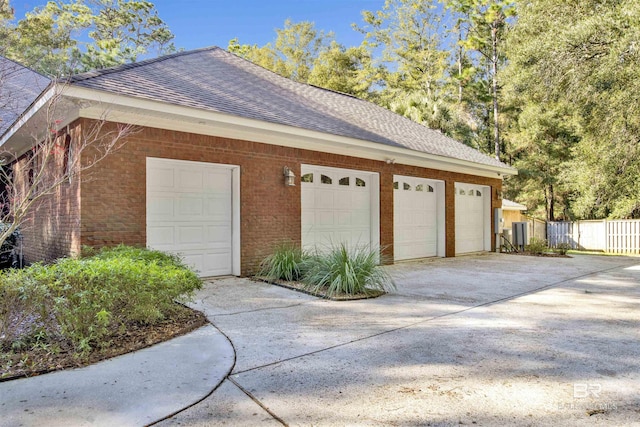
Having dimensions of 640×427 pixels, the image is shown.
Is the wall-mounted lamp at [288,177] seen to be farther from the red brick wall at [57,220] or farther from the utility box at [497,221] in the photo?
the utility box at [497,221]

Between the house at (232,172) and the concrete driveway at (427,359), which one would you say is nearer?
the concrete driveway at (427,359)

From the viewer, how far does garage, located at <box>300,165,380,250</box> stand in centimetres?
919

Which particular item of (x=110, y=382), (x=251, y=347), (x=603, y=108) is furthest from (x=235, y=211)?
(x=603, y=108)

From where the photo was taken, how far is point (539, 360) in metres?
3.46

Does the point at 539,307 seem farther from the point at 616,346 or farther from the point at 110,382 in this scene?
the point at 110,382

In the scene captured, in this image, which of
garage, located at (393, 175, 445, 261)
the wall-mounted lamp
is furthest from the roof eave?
garage, located at (393, 175, 445, 261)

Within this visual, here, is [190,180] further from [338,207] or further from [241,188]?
[338,207]

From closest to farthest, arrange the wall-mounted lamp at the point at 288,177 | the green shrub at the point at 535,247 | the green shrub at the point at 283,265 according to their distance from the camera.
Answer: the green shrub at the point at 283,265, the wall-mounted lamp at the point at 288,177, the green shrub at the point at 535,247

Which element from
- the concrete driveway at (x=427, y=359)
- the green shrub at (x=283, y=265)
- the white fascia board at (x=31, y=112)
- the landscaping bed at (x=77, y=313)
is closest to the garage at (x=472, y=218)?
the concrete driveway at (x=427, y=359)

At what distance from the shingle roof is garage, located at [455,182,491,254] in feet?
3.61

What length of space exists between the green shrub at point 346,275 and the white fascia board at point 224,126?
9.12ft

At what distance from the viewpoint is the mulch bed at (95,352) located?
Answer: 313cm

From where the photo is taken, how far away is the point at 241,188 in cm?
788

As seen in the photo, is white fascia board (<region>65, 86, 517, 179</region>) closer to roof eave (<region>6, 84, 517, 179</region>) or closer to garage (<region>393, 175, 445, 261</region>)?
roof eave (<region>6, 84, 517, 179</region>)
